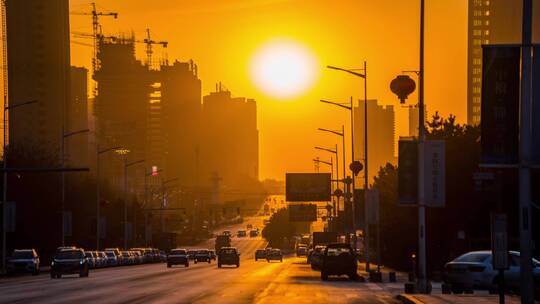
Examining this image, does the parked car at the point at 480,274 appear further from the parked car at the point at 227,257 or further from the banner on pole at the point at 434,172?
the parked car at the point at 227,257

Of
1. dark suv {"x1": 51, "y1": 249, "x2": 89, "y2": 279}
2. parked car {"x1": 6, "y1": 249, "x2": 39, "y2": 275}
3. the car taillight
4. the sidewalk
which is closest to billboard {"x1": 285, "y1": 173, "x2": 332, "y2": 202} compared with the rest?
parked car {"x1": 6, "y1": 249, "x2": 39, "y2": 275}

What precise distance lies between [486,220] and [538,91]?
4772 cm

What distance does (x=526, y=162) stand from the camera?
2952cm

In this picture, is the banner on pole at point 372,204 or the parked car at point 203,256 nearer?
the banner on pole at point 372,204

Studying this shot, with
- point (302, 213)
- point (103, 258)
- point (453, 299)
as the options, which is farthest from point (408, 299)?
point (302, 213)

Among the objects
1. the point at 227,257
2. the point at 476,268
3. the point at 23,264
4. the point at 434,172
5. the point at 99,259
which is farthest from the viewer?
the point at 99,259

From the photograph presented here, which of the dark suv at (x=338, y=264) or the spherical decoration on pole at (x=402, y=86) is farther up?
the spherical decoration on pole at (x=402, y=86)

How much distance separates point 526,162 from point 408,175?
18822 millimetres

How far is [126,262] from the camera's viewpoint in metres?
118

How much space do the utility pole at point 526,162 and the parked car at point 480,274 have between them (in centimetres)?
1491

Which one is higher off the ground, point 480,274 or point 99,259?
point 480,274

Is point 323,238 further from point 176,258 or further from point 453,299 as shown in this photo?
point 453,299

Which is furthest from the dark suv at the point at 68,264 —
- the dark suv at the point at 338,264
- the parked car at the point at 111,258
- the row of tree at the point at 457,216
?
the parked car at the point at 111,258

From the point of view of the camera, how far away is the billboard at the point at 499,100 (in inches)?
1134
